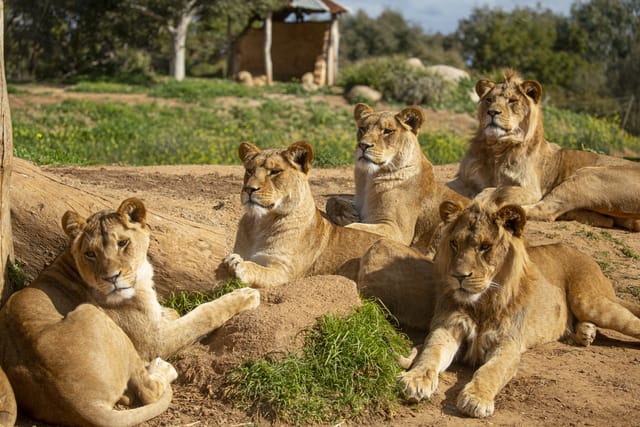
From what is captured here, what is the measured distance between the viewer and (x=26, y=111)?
1886cm

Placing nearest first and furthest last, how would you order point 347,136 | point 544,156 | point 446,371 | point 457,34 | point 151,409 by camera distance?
point 151,409
point 446,371
point 544,156
point 347,136
point 457,34

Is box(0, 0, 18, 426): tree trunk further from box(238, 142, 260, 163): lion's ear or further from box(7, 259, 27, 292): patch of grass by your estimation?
box(238, 142, 260, 163): lion's ear

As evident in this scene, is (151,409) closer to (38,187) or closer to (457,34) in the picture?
(38,187)

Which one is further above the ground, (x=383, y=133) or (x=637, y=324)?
(x=383, y=133)

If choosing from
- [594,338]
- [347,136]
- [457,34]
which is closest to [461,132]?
[347,136]

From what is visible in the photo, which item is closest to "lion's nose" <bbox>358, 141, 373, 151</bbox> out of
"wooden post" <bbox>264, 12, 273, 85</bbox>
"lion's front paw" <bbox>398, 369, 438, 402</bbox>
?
"lion's front paw" <bbox>398, 369, 438, 402</bbox>

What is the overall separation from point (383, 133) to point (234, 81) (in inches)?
971

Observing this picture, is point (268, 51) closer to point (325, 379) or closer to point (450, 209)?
point (450, 209)

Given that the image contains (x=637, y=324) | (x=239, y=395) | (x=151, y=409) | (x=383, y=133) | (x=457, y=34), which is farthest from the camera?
(x=457, y=34)

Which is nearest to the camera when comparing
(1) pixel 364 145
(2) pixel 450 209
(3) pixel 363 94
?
(2) pixel 450 209

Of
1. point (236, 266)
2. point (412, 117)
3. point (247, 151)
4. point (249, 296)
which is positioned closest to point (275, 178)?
point (247, 151)

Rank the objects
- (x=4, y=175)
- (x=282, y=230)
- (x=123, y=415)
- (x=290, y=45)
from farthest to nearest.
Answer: (x=290, y=45) → (x=282, y=230) → (x=4, y=175) → (x=123, y=415)

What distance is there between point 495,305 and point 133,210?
98.6 inches

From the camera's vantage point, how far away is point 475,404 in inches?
186
